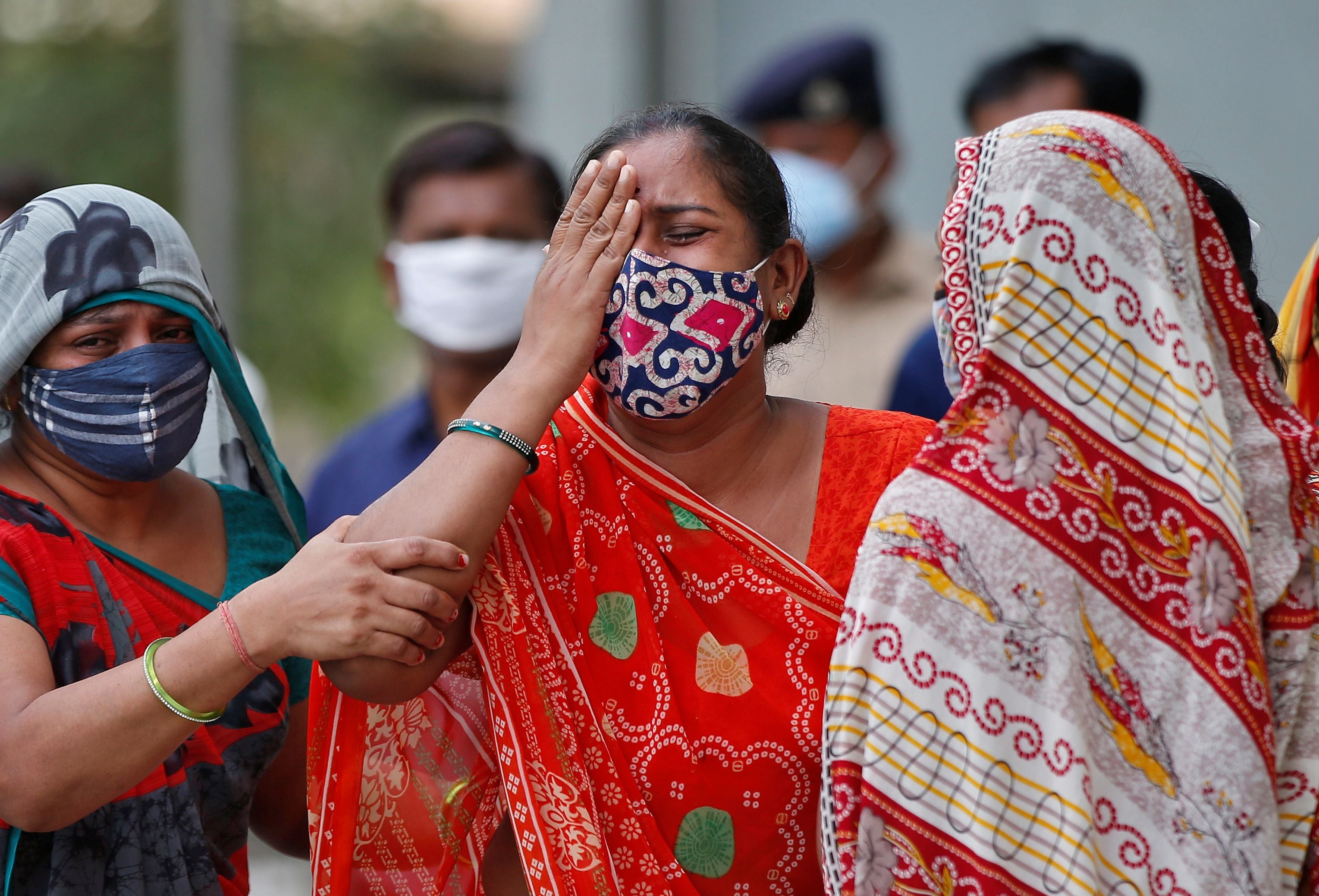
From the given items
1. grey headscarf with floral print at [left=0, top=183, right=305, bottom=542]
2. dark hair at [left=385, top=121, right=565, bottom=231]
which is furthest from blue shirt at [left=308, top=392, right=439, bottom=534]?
grey headscarf with floral print at [left=0, top=183, right=305, bottom=542]

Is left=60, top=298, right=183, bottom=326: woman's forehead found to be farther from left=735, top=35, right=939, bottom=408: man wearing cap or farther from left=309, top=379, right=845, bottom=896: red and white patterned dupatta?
left=735, top=35, right=939, bottom=408: man wearing cap

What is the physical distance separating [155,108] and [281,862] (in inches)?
173

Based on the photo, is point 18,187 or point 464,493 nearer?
point 464,493

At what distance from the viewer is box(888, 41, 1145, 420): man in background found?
4020 mm

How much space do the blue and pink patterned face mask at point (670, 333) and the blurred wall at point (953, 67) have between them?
52.2 inches

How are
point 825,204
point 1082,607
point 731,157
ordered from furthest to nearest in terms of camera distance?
point 825,204 → point 731,157 → point 1082,607

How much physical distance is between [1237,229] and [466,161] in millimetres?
2441

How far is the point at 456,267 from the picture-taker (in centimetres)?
403

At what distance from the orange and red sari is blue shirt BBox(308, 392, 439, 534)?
1.63 m

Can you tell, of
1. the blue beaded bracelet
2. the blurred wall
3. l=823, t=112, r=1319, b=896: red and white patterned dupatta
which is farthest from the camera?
the blurred wall

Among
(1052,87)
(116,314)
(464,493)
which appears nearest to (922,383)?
(1052,87)

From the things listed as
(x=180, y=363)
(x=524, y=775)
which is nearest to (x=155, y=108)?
(x=180, y=363)

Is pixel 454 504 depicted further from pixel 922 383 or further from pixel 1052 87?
pixel 1052 87

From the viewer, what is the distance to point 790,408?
2.48 metres
